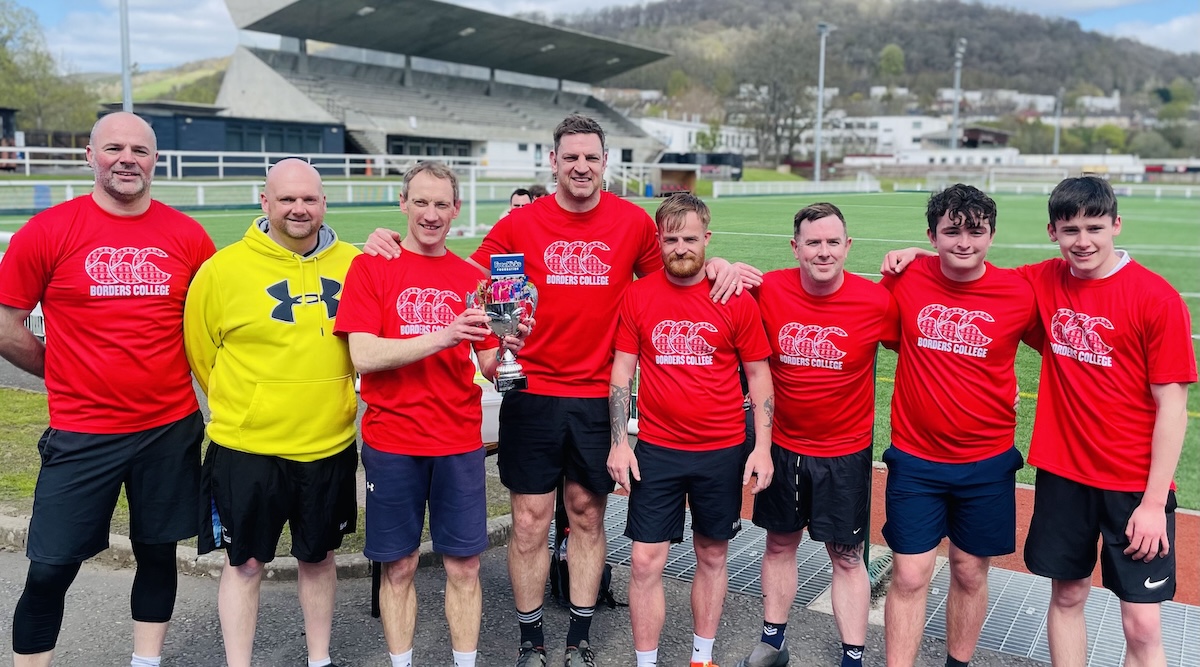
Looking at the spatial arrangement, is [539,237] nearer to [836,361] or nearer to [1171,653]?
[836,361]

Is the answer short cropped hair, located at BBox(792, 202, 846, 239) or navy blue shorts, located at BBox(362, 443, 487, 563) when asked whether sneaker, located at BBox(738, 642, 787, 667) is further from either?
short cropped hair, located at BBox(792, 202, 846, 239)

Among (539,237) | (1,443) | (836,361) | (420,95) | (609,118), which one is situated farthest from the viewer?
(609,118)

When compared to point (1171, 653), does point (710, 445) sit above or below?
above

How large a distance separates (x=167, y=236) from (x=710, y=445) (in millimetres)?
2241

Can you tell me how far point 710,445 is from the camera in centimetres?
363

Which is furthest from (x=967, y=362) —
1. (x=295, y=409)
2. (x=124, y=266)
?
(x=124, y=266)

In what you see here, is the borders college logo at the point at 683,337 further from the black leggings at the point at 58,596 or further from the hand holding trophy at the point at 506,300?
the black leggings at the point at 58,596

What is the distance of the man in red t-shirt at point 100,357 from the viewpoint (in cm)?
333

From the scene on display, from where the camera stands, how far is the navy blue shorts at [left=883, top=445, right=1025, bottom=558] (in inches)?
137

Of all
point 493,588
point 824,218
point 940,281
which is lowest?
point 493,588

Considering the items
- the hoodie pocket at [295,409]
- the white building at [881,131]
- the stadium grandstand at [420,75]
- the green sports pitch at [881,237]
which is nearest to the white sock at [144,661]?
the hoodie pocket at [295,409]

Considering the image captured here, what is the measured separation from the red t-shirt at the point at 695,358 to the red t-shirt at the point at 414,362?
73cm

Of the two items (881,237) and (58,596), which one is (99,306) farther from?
(881,237)

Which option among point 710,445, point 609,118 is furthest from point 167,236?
point 609,118
